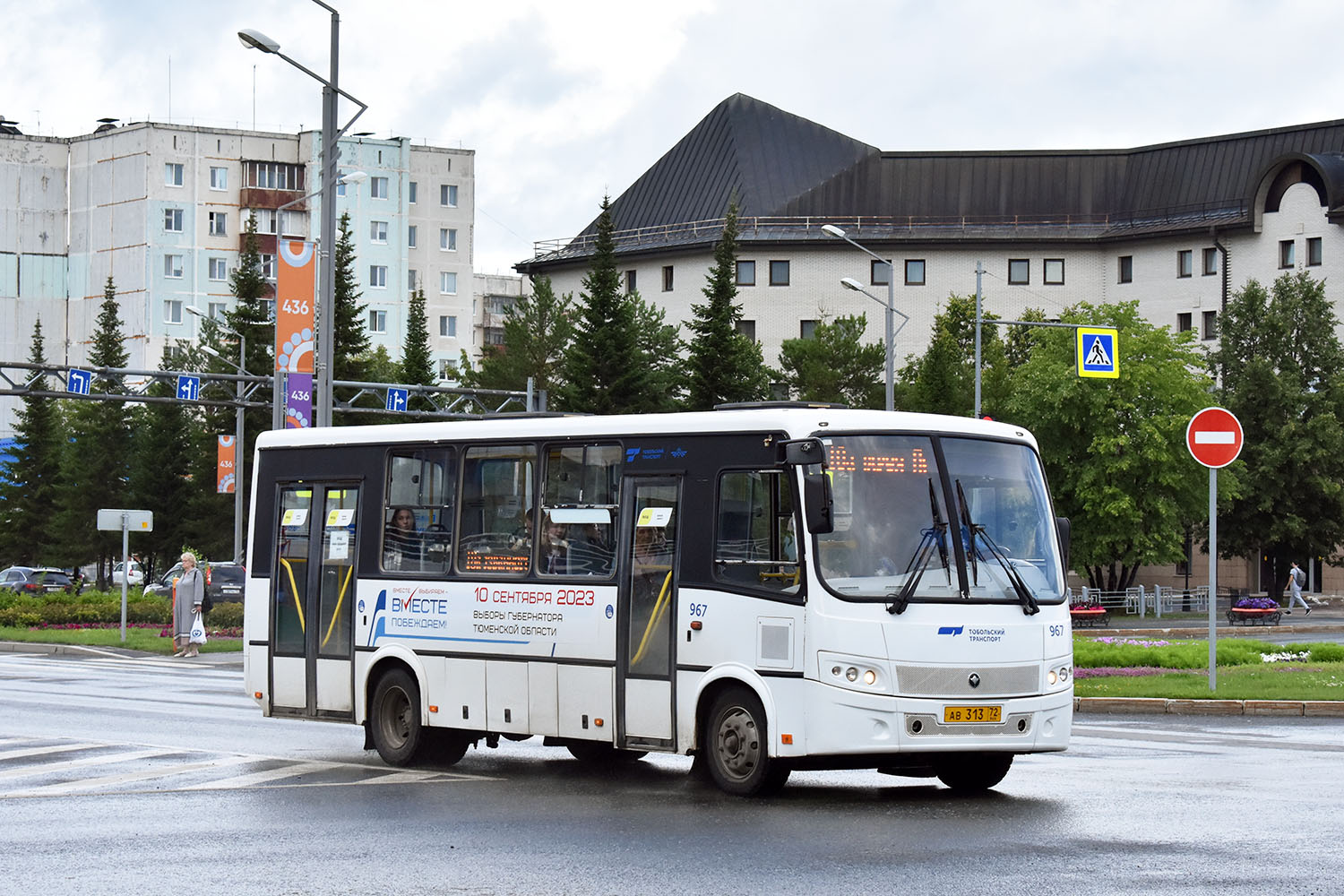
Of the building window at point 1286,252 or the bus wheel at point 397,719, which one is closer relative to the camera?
the bus wheel at point 397,719

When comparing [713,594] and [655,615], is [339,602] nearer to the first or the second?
[655,615]

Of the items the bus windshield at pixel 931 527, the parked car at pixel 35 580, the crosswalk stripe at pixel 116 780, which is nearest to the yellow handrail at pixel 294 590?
the crosswalk stripe at pixel 116 780

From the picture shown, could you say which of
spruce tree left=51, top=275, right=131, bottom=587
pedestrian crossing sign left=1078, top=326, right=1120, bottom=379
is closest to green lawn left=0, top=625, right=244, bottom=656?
pedestrian crossing sign left=1078, top=326, right=1120, bottom=379

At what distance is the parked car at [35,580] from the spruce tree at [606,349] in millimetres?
20736

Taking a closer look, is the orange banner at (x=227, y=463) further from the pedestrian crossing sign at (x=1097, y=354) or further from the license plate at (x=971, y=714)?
the license plate at (x=971, y=714)

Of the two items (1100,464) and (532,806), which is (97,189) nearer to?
(1100,464)

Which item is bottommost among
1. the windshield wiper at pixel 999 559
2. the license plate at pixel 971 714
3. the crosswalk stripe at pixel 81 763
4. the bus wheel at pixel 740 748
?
the crosswalk stripe at pixel 81 763

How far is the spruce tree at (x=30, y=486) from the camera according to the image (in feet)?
294

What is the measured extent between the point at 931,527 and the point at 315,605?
6088 millimetres

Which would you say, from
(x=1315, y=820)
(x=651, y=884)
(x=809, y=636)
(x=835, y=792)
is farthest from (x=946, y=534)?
(x=651, y=884)

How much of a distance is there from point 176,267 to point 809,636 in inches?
4148

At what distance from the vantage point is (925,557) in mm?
13023

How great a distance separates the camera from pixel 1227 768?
14.9m

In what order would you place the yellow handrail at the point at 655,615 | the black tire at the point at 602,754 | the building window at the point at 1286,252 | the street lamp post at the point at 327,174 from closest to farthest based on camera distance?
the yellow handrail at the point at 655,615 → the black tire at the point at 602,754 → the street lamp post at the point at 327,174 → the building window at the point at 1286,252
